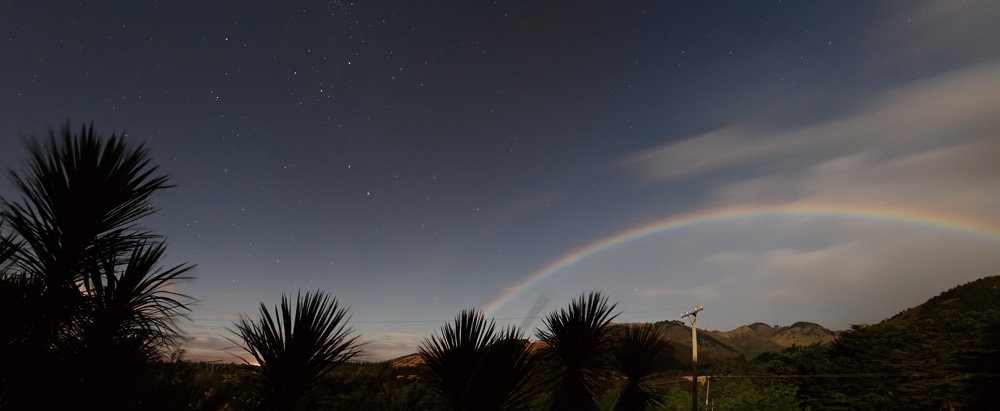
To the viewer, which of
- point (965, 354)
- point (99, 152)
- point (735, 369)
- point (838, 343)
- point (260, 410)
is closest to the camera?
point (260, 410)

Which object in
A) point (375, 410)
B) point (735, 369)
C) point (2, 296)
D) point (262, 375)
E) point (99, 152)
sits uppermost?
point (99, 152)

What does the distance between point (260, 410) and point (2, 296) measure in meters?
2.42

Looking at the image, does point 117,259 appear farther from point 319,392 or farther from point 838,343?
point 838,343

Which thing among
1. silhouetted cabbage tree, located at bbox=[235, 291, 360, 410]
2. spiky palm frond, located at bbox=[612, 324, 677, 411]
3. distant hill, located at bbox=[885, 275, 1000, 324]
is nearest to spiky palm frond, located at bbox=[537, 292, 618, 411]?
spiky palm frond, located at bbox=[612, 324, 677, 411]

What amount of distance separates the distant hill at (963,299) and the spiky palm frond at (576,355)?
10289 cm

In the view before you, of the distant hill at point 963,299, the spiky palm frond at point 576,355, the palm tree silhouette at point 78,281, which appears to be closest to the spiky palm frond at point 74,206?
the palm tree silhouette at point 78,281

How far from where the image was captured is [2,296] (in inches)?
129

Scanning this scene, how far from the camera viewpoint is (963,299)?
9381 centimetres

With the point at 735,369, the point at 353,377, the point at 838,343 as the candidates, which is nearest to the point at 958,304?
the point at 735,369

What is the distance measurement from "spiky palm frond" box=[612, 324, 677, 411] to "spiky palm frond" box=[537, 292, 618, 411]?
214cm

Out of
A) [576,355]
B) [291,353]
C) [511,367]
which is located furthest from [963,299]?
[291,353]

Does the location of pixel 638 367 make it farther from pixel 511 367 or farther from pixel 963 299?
pixel 963 299

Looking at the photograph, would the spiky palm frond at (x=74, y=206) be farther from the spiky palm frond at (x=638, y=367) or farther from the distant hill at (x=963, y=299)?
the distant hill at (x=963, y=299)

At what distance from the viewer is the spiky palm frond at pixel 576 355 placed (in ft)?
25.9
